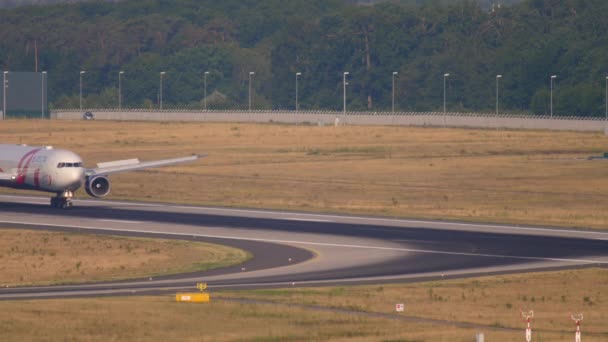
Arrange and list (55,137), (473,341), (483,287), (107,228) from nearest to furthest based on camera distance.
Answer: (473,341), (483,287), (107,228), (55,137)

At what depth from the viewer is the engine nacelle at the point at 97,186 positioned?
8450 centimetres

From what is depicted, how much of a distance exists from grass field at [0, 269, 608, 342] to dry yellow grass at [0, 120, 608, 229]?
99.2 ft

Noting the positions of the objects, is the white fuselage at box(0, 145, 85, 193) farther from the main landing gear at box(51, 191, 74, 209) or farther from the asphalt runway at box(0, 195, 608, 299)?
the asphalt runway at box(0, 195, 608, 299)

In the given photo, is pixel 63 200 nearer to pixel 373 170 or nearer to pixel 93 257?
pixel 93 257

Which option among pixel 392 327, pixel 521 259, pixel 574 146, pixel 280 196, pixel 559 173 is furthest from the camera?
pixel 574 146

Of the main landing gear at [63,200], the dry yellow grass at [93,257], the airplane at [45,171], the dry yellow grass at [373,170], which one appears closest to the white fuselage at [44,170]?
the airplane at [45,171]

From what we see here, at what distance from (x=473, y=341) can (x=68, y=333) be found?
1324 centimetres

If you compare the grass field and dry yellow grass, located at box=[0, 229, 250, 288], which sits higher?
dry yellow grass, located at box=[0, 229, 250, 288]

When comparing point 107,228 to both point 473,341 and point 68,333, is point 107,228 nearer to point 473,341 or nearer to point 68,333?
point 68,333

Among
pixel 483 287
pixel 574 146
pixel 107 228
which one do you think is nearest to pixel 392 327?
pixel 483 287

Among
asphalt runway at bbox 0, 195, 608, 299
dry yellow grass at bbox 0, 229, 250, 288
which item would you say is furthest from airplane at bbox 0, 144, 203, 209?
dry yellow grass at bbox 0, 229, 250, 288

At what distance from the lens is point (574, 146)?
152 metres

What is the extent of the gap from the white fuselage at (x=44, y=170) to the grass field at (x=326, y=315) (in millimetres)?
35672

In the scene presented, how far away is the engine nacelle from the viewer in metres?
84.5
